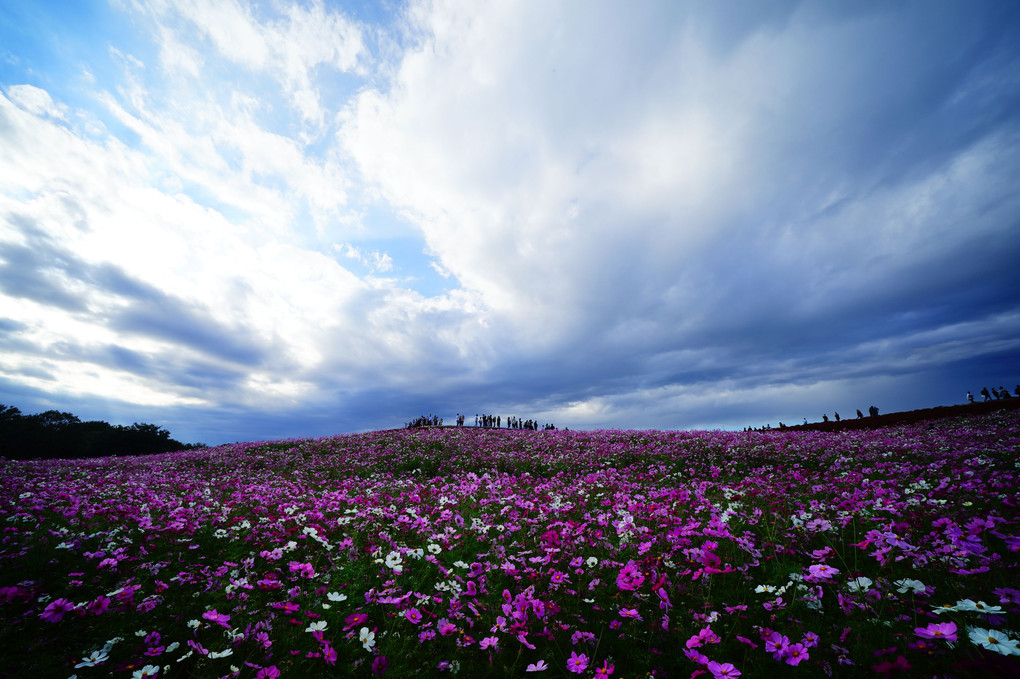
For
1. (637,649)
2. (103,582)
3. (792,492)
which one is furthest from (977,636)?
(103,582)

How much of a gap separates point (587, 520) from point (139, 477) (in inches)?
647

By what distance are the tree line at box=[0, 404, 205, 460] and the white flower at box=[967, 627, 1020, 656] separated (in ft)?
137

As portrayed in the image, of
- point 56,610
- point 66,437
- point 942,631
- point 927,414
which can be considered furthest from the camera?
point 66,437

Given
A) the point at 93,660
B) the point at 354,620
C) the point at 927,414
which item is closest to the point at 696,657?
the point at 354,620

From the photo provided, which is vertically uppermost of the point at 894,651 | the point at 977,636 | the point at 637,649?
the point at 977,636

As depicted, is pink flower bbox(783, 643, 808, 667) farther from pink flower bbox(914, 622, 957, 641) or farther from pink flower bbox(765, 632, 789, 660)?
pink flower bbox(914, 622, 957, 641)

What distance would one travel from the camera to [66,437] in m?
29.1

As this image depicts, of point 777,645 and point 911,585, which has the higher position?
point 911,585

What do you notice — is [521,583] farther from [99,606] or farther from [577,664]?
[99,606]

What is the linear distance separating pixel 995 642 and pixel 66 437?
45365 millimetres

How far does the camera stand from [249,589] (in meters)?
4.98

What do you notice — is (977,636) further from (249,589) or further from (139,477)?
(139,477)

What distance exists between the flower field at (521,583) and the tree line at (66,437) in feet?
89.6

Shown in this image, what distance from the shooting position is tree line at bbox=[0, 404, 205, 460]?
2695 centimetres
